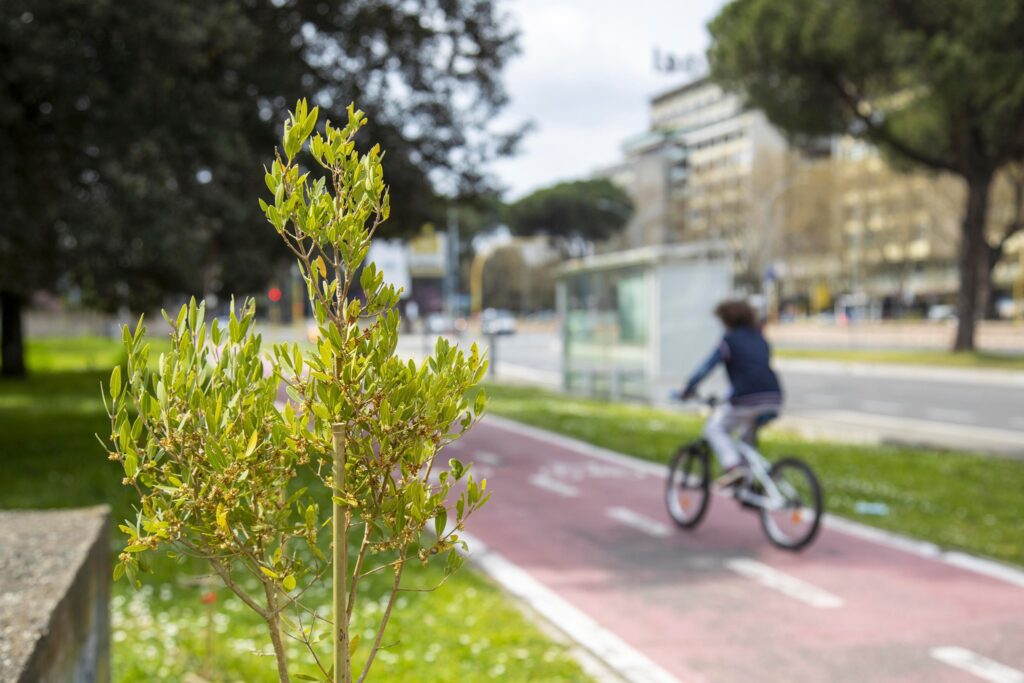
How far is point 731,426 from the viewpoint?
7.46 meters

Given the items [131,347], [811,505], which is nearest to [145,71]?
[811,505]

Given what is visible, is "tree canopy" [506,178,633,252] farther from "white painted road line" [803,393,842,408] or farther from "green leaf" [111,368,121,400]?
"green leaf" [111,368,121,400]

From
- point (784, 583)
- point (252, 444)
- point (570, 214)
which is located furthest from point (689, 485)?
point (570, 214)

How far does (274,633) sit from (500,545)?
18.4ft

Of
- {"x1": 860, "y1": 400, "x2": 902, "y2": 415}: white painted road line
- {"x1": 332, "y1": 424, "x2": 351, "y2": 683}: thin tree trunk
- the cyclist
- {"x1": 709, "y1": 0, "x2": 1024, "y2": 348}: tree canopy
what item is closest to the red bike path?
the cyclist

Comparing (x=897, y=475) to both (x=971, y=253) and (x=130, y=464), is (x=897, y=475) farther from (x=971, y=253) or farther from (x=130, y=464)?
(x=971, y=253)

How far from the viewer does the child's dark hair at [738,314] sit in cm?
735

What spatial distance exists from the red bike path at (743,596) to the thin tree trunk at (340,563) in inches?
123

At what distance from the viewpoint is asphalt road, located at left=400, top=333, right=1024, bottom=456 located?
14078 mm

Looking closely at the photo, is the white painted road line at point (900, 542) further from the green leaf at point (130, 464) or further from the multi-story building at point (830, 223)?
the multi-story building at point (830, 223)

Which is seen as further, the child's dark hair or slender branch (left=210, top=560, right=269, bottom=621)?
the child's dark hair

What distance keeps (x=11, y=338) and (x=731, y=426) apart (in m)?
24.3

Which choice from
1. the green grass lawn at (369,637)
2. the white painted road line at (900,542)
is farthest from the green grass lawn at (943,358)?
the green grass lawn at (369,637)

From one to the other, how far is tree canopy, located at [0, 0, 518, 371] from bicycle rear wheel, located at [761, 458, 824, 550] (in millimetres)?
6133
